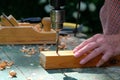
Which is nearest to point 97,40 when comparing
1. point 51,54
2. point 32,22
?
point 51,54

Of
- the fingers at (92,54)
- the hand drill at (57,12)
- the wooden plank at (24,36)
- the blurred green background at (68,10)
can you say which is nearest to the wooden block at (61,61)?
the fingers at (92,54)

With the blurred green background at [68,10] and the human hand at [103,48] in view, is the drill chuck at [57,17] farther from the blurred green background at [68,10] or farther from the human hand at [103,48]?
the blurred green background at [68,10]

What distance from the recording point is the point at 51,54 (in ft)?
5.05

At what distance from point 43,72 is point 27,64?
0.10 meters

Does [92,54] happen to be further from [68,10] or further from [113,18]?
[68,10]

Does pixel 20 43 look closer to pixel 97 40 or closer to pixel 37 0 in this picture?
pixel 97 40

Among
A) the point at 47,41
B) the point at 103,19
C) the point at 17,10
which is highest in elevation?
the point at 103,19

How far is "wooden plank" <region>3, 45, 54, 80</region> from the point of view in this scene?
1.40 meters

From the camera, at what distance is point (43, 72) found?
1.46m

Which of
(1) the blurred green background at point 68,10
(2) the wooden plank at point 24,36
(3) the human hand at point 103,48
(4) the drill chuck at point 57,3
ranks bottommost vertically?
(1) the blurred green background at point 68,10

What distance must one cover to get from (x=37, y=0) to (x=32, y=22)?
1.57 metres

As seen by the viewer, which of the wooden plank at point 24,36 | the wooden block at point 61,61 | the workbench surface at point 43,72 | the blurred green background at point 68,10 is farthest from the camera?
the blurred green background at point 68,10

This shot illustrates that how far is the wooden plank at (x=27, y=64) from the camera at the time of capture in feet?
4.60

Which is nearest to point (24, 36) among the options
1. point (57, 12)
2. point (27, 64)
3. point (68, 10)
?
point (27, 64)
